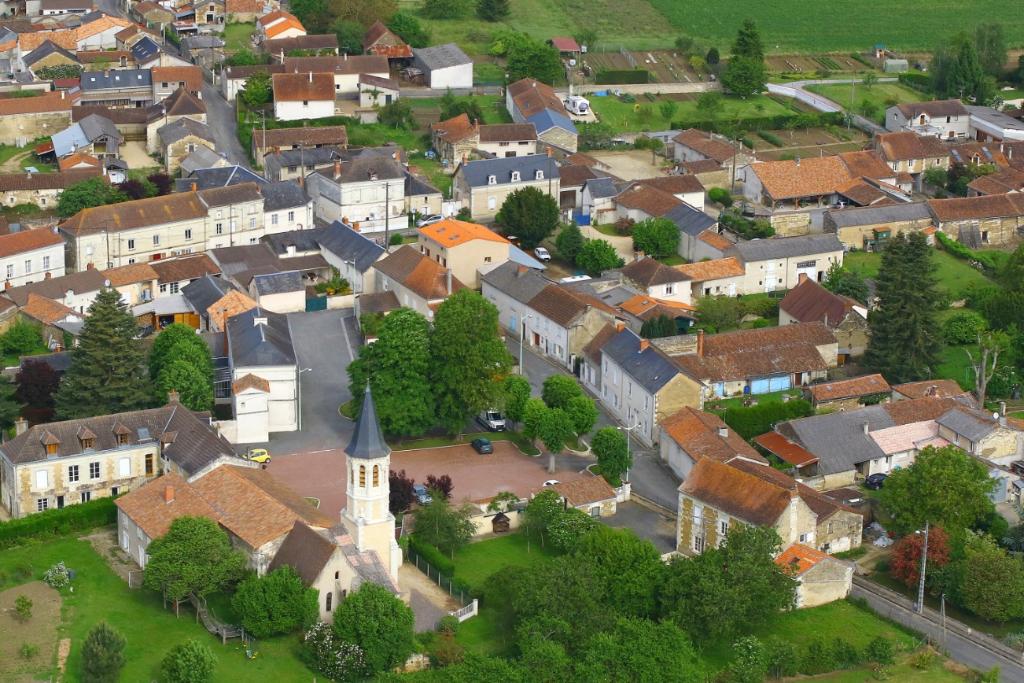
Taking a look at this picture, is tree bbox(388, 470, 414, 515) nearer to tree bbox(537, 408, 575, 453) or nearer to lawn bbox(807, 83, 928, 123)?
tree bbox(537, 408, 575, 453)

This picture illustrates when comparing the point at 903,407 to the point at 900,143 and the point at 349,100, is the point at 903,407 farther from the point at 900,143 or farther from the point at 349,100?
the point at 349,100

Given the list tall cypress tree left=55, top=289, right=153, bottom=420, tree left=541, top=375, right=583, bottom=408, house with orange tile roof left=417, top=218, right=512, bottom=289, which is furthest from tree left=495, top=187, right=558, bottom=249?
tall cypress tree left=55, top=289, right=153, bottom=420

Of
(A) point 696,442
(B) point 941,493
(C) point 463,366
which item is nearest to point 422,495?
(C) point 463,366

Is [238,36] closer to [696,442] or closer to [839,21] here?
[839,21]

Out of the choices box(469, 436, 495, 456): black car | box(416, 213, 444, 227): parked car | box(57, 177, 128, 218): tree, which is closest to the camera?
box(469, 436, 495, 456): black car

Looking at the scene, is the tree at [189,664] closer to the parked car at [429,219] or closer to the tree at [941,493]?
the tree at [941,493]

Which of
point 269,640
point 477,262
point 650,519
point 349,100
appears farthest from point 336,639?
point 349,100

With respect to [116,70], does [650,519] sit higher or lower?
lower
